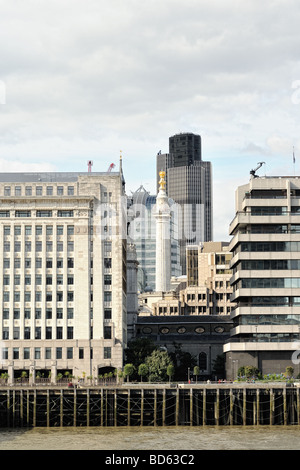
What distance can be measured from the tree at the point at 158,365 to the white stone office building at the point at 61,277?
5.92 metres

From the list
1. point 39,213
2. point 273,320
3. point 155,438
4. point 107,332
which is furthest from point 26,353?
point 155,438

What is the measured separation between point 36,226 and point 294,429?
241ft

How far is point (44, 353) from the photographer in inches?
6481

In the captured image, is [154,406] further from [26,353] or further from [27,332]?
[27,332]

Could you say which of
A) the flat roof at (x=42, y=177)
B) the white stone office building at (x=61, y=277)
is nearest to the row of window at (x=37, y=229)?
the white stone office building at (x=61, y=277)

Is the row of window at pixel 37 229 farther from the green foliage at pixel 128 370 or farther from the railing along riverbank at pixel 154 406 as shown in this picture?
the railing along riverbank at pixel 154 406

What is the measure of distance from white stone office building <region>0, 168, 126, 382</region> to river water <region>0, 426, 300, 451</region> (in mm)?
47785

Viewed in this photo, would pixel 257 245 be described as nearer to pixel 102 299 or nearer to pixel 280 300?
pixel 280 300

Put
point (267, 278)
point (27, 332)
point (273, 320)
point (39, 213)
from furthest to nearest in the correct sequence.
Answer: point (39, 213) → point (27, 332) → point (267, 278) → point (273, 320)

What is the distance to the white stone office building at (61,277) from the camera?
540 ft

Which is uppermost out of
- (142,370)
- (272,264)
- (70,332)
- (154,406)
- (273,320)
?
(272,264)

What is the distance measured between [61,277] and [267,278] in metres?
40.5

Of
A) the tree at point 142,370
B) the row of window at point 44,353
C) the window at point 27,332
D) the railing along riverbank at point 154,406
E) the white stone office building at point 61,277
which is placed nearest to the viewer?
the railing along riverbank at point 154,406
